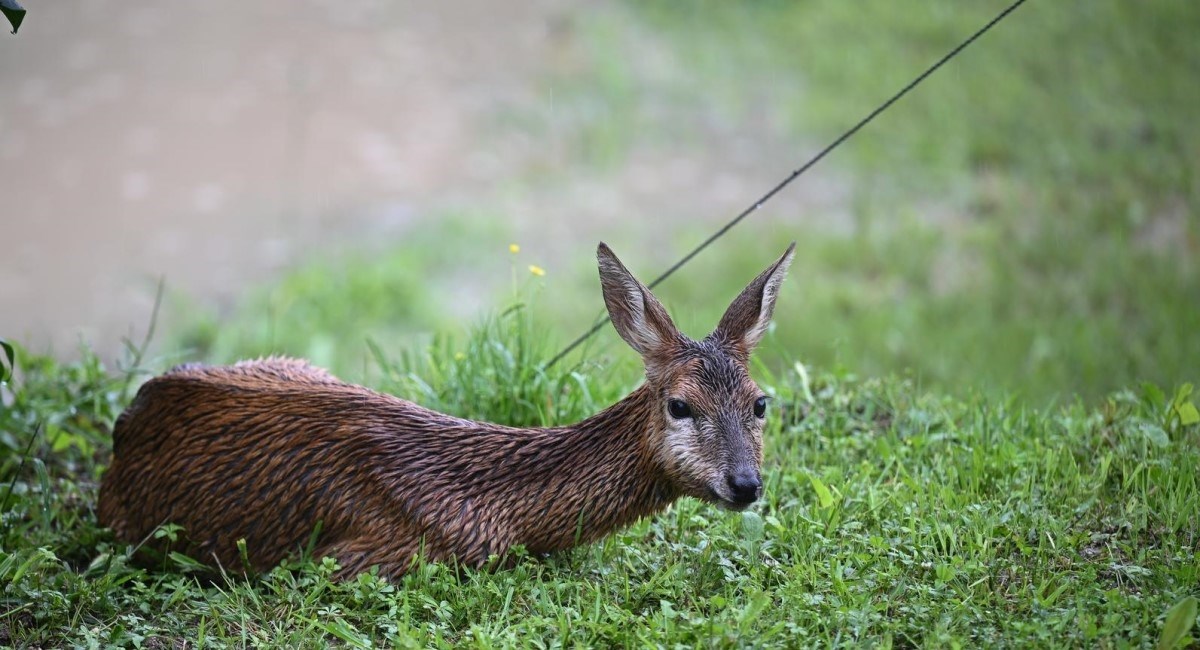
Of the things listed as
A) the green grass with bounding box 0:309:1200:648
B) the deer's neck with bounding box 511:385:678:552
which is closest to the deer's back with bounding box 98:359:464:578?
the green grass with bounding box 0:309:1200:648

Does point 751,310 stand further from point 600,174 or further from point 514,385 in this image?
point 600,174

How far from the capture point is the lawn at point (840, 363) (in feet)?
14.0

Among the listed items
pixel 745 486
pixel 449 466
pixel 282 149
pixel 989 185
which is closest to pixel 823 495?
pixel 745 486

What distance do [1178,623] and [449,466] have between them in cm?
224

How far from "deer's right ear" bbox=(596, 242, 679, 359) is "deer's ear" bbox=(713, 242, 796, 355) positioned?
191 mm

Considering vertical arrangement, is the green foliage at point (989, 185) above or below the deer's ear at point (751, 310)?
below

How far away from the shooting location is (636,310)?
15.2 feet

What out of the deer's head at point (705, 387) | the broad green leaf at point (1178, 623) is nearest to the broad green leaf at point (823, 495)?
the deer's head at point (705, 387)

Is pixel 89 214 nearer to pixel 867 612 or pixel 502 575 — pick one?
pixel 502 575

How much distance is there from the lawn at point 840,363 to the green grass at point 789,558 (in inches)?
0.6

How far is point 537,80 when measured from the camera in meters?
10.9

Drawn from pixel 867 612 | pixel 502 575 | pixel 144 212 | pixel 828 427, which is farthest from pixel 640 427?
pixel 144 212

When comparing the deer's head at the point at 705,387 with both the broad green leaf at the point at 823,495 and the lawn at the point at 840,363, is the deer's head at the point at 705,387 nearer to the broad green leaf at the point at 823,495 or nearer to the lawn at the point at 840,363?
the lawn at the point at 840,363

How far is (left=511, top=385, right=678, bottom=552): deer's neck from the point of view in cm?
457
